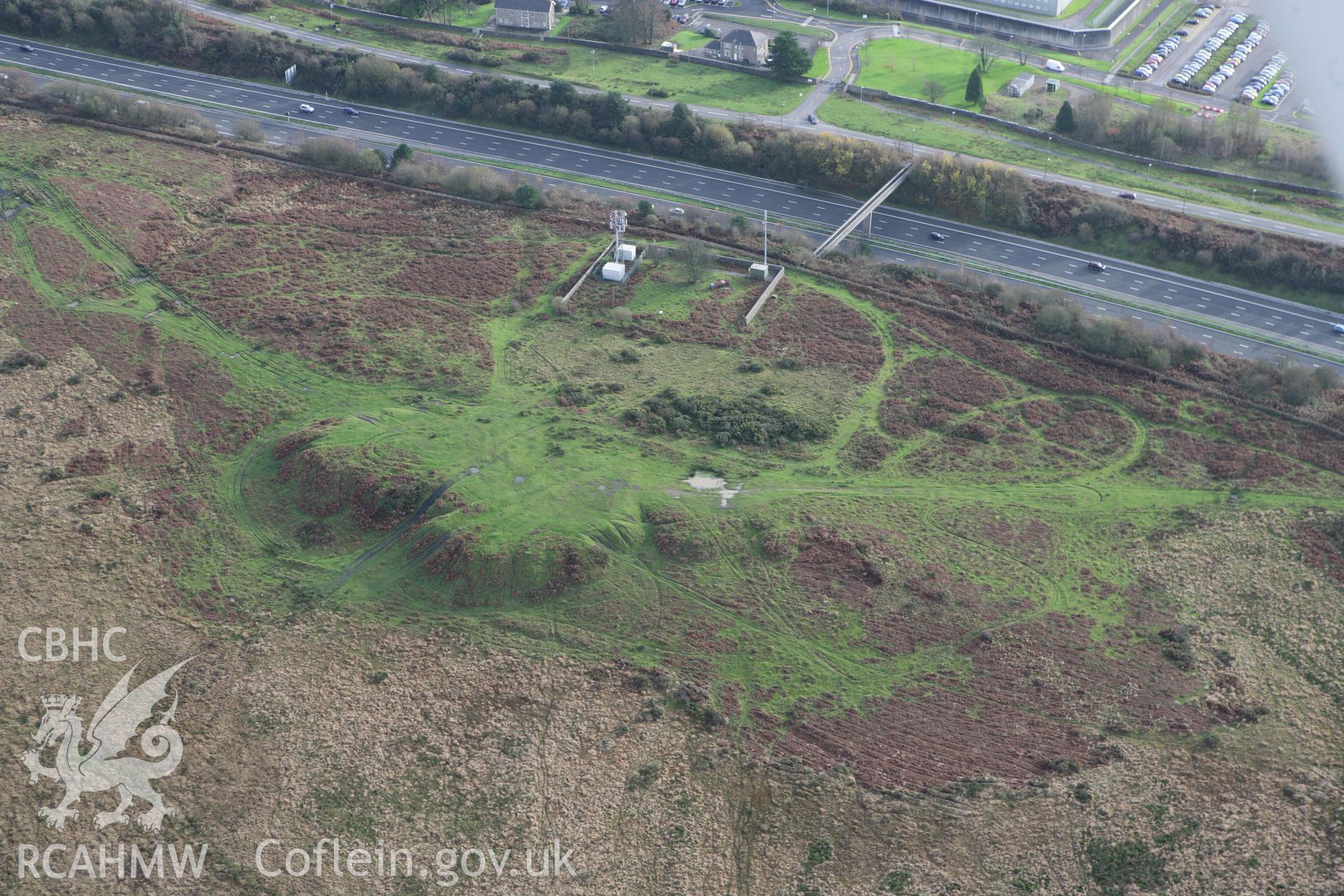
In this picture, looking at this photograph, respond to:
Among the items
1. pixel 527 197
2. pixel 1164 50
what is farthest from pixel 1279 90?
pixel 527 197

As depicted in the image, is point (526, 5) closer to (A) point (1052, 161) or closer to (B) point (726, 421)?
(A) point (1052, 161)

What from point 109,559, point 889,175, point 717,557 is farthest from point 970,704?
point 889,175

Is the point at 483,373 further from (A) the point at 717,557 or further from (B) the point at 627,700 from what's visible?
(B) the point at 627,700

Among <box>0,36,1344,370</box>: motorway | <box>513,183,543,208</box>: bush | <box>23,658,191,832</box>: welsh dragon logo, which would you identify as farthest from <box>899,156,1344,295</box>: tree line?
<box>23,658,191,832</box>: welsh dragon logo

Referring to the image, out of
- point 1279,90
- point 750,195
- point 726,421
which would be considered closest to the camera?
point 726,421

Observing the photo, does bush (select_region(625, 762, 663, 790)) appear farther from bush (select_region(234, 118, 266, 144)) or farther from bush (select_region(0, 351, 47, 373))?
bush (select_region(234, 118, 266, 144))

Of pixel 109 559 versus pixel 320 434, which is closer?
pixel 109 559

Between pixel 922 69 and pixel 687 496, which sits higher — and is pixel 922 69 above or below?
above
